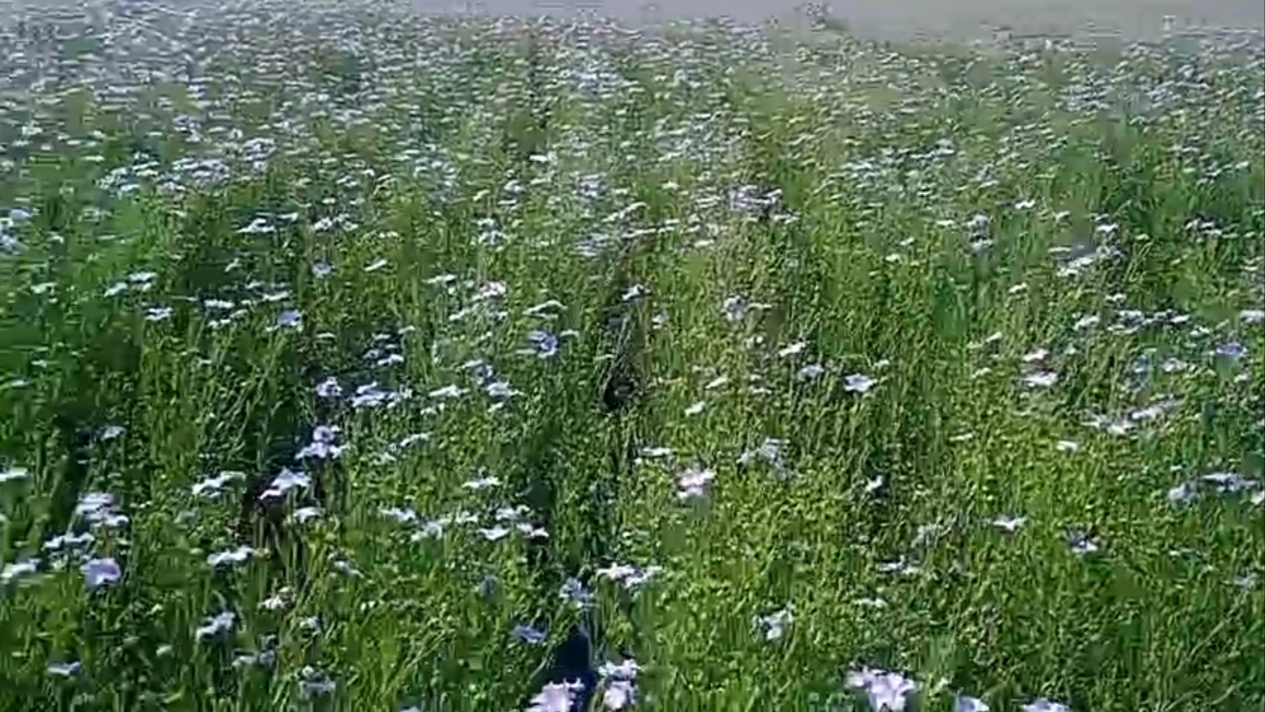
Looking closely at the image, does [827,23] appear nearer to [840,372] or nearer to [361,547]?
[840,372]

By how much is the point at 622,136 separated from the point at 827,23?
0.38 m

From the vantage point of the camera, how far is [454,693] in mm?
1003

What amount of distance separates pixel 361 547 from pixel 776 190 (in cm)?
105

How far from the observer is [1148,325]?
147cm

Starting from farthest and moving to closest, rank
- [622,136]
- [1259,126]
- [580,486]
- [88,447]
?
1. [622,136]
2. [1259,126]
3. [580,486]
4. [88,447]

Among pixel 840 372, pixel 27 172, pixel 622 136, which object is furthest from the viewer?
pixel 622 136

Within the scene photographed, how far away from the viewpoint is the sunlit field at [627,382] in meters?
1.02

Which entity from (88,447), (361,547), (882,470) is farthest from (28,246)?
(882,470)

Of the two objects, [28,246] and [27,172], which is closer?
[28,246]

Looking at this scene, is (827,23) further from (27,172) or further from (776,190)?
(27,172)

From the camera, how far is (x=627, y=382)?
156cm

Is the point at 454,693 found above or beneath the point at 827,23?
beneath

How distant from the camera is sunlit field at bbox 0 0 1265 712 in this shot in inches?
40.1

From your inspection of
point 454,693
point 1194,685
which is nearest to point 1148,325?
point 1194,685
